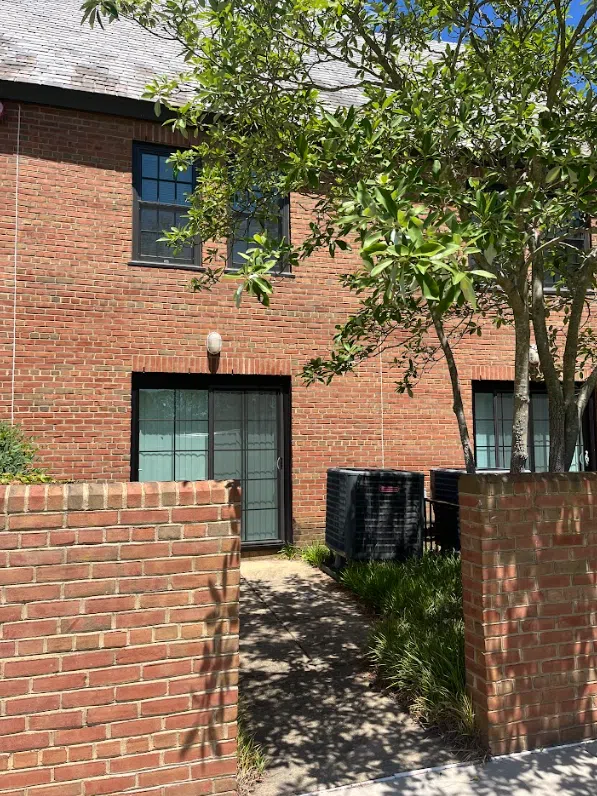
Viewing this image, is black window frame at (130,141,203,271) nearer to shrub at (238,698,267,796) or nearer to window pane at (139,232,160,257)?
window pane at (139,232,160,257)

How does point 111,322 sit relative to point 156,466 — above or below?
above

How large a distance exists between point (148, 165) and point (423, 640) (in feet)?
24.1

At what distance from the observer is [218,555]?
287 cm

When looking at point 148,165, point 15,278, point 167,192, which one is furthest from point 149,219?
point 15,278

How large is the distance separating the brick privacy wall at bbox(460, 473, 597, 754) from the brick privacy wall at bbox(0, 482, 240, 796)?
1.41m

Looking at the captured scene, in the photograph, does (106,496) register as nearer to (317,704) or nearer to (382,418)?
(317,704)

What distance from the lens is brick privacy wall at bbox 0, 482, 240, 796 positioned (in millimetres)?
2566

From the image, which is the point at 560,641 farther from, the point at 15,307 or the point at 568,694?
the point at 15,307

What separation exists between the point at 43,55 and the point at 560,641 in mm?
9535

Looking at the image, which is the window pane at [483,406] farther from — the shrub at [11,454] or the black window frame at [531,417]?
the shrub at [11,454]

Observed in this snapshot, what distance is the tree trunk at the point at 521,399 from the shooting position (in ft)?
13.9

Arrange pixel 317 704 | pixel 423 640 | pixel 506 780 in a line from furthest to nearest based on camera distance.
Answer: pixel 423 640, pixel 317 704, pixel 506 780

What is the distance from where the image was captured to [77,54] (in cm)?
860

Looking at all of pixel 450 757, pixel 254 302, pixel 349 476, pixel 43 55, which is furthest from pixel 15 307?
pixel 450 757
